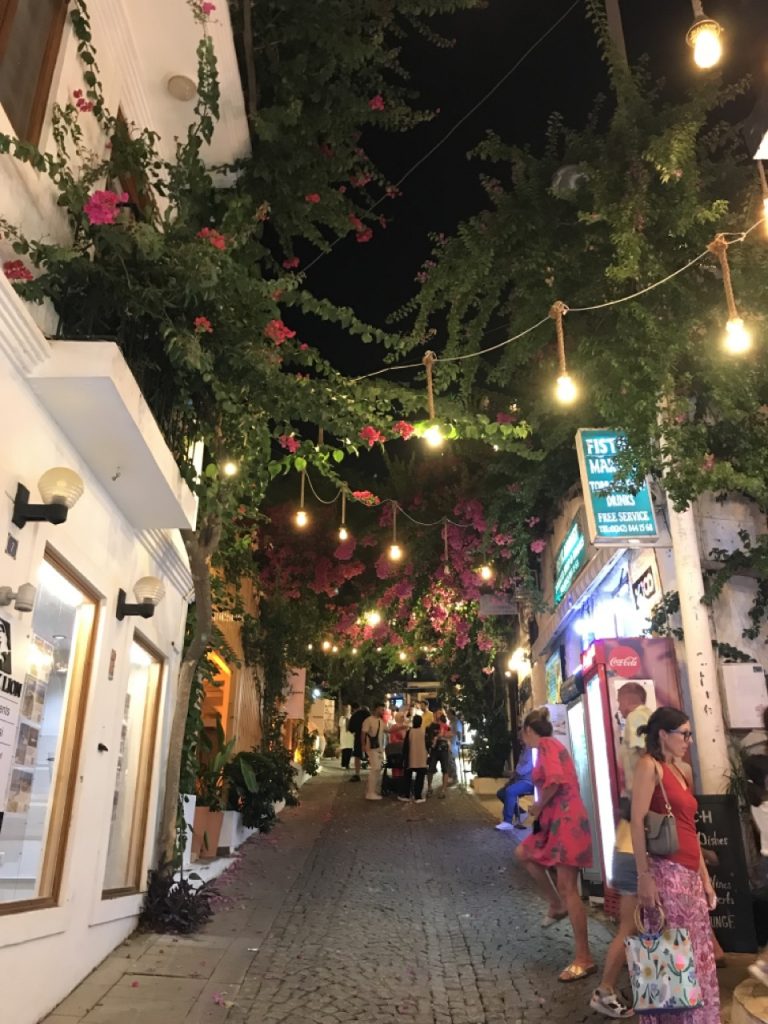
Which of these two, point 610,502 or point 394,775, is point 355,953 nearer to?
point 610,502

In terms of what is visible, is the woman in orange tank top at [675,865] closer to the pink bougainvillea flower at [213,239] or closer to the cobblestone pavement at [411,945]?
the cobblestone pavement at [411,945]

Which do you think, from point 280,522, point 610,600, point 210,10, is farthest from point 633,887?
point 280,522

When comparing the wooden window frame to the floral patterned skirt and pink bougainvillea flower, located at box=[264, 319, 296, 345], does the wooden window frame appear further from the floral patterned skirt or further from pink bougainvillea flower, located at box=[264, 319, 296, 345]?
the floral patterned skirt

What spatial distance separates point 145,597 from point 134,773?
181 centimetres

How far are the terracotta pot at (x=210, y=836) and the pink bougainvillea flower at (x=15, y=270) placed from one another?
668cm

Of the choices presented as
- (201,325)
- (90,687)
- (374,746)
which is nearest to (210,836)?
(90,687)

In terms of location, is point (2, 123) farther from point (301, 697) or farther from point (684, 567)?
point (301, 697)

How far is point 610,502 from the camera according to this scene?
23.3 feet

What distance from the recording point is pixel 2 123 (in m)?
4.04

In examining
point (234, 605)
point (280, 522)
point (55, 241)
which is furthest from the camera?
point (280, 522)

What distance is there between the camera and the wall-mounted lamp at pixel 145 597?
596cm

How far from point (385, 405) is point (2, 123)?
377cm

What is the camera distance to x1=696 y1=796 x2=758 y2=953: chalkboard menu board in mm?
5324

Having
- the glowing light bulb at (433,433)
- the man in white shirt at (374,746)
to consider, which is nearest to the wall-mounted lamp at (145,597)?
the glowing light bulb at (433,433)
